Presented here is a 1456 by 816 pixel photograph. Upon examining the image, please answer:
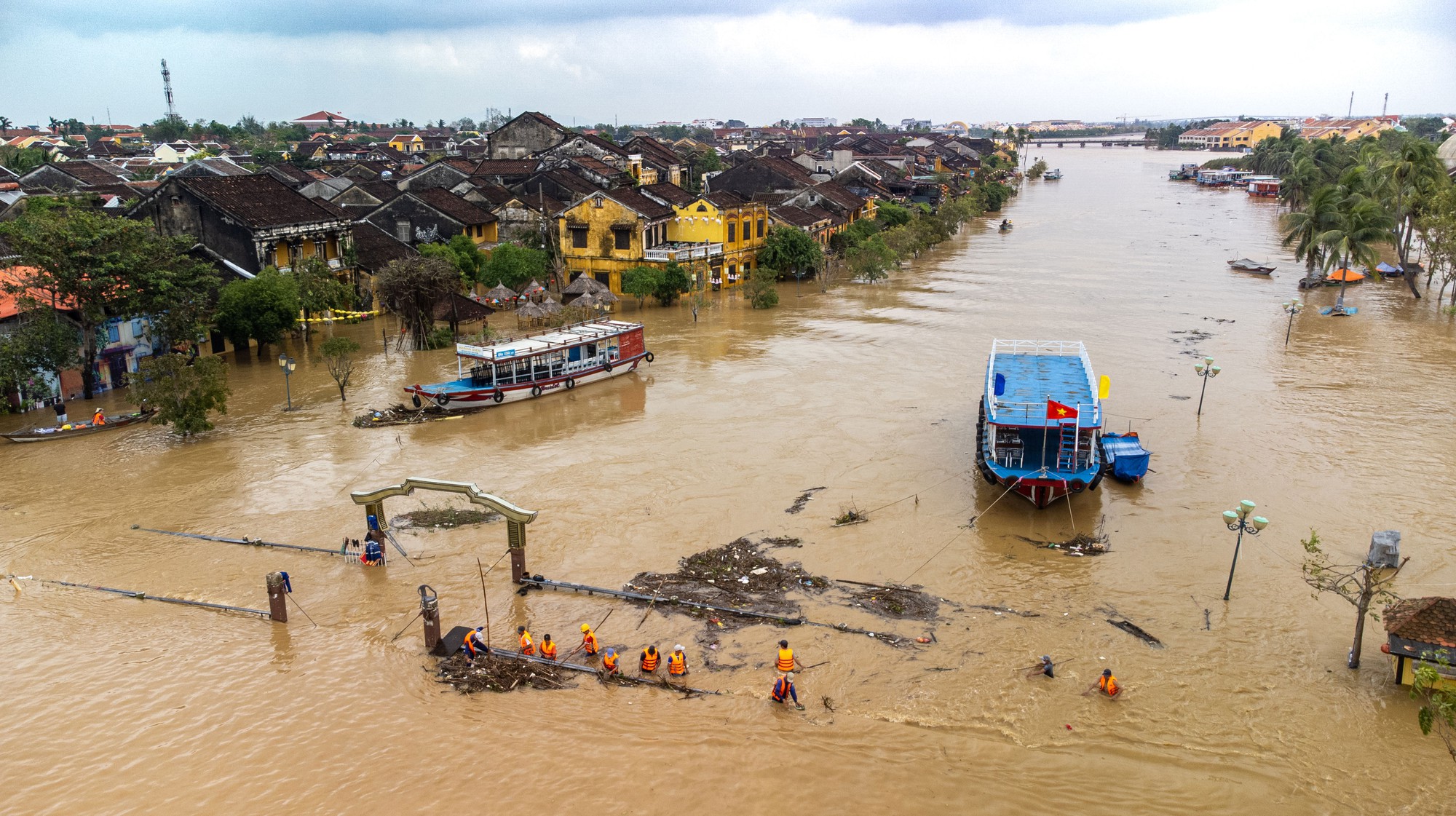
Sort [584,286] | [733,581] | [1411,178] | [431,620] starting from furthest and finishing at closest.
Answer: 1. [1411,178]
2. [584,286]
3. [733,581]
4. [431,620]

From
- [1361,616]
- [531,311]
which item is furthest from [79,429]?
[1361,616]

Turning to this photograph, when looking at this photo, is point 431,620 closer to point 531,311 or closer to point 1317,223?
point 531,311

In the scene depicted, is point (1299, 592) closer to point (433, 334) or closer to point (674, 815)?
point (674, 815)

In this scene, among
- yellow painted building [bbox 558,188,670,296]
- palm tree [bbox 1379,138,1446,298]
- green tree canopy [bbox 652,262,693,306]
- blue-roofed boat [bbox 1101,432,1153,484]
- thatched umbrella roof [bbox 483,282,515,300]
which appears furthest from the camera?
yellow painted building [bbox 558,188,670,296]

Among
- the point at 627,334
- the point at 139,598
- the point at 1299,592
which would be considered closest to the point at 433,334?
the point at 627,334

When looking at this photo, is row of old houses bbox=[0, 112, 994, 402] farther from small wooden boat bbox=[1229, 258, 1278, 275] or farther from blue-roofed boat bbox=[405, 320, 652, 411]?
small wooden boat bbox=[1229, 258, 1278, 275]

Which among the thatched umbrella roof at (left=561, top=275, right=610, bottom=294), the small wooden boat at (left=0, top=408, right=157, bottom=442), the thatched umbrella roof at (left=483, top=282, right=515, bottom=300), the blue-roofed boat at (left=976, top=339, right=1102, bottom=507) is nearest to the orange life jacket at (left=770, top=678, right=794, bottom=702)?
the blue-roofed boat at (left=976, top=339, right=1102, bottom=507)
